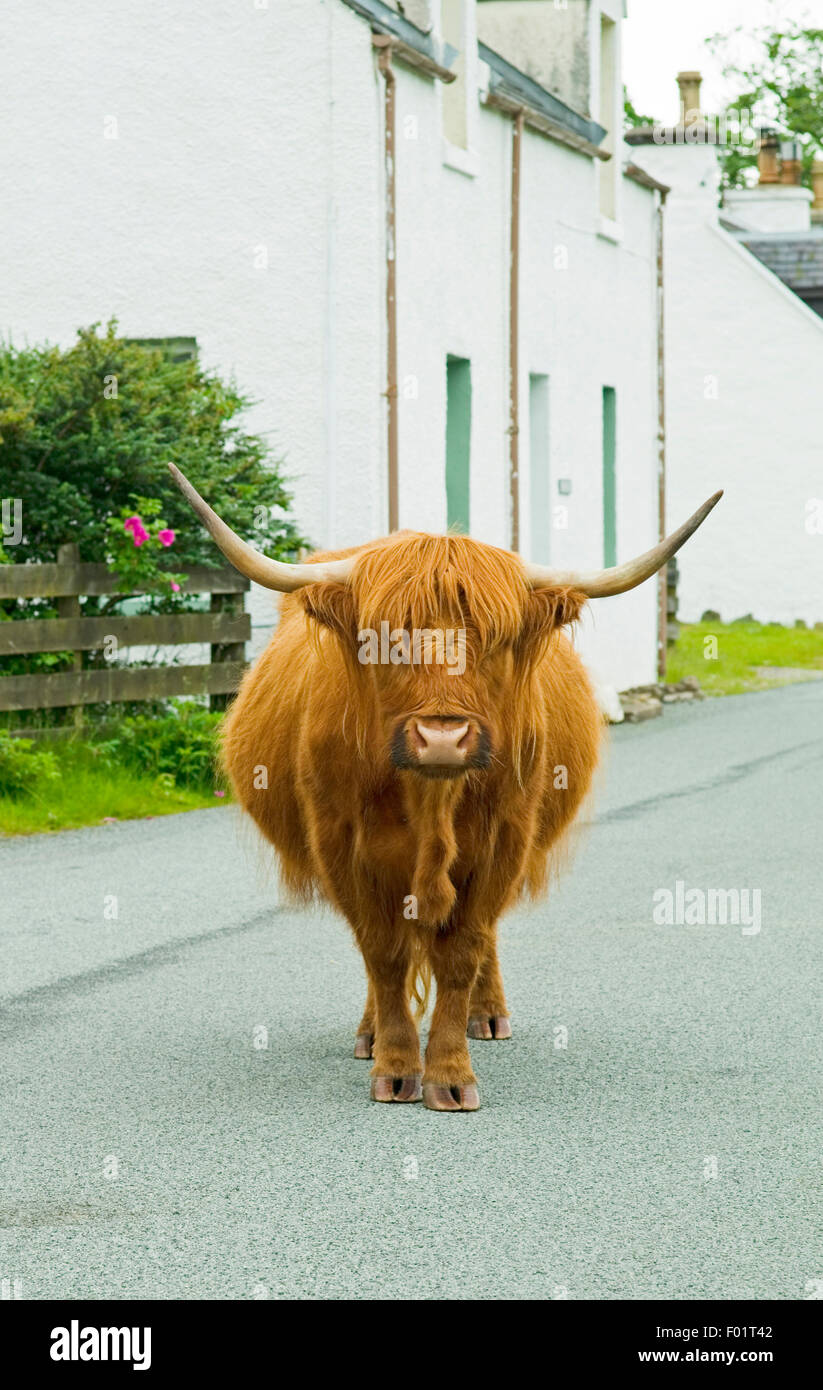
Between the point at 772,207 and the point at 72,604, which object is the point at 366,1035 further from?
the point at 772,207

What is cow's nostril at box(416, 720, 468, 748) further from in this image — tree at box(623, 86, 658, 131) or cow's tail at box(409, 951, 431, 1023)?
tree at box(623, 86, 658, 131)

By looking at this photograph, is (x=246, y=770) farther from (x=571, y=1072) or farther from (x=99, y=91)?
(x=99, y=91)

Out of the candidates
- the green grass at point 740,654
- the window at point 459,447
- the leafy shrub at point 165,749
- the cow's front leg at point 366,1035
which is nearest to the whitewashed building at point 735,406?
the green grass at point 740,654

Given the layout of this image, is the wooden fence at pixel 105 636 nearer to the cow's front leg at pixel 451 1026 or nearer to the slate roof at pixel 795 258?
the cow's front leg at pixel 451 1026

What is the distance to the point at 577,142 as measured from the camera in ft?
75.2

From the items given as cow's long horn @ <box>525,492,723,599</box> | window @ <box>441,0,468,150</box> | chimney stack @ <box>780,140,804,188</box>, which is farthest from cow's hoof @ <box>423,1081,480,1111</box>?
chimney stack @ <box>780,140,804,188</box>

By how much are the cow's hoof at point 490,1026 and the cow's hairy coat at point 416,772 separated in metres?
0.45

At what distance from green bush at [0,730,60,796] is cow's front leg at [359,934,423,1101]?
6941 millimetres

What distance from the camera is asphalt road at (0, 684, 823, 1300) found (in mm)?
4730

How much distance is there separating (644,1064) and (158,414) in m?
9.27

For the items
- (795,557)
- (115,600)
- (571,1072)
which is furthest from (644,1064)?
(795,557)

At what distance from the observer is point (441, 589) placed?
5.78 meters

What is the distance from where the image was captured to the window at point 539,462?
22.7m

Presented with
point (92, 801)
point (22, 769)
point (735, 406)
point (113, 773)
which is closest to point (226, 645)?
point (113, 773)
